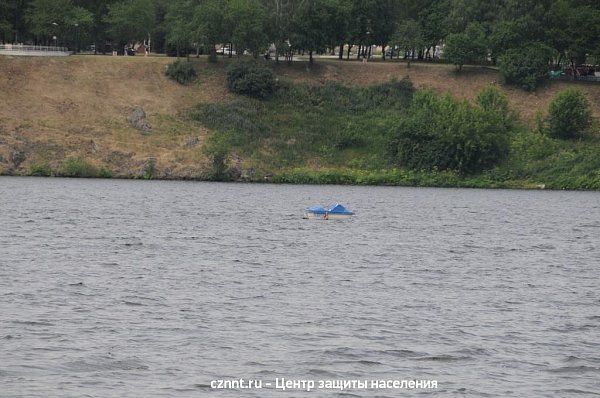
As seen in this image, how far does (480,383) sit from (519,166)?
98783 mm

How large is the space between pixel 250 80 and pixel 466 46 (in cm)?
2832

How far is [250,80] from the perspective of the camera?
142 m

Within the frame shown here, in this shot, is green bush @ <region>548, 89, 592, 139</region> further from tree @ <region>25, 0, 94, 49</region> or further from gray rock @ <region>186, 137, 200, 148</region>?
tree @ <region>25, 0, 94, 49</region>

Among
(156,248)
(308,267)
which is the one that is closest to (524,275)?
(308,267)

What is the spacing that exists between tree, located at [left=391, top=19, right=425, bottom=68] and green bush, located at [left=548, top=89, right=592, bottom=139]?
24480mm

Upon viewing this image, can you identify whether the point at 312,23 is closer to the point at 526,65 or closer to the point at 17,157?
the point at 526,65

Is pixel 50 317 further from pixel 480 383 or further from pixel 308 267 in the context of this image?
pixel 308 267

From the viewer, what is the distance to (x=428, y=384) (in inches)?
1240

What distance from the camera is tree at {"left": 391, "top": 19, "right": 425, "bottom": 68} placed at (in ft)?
504

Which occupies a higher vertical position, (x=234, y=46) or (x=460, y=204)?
(x=234, y=46)

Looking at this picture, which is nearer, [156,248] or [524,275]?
[524,275]

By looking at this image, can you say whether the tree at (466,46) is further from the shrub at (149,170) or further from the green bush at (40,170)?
the green bush at (40,170)

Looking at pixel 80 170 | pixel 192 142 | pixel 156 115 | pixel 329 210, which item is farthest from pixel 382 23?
pixel 329 210

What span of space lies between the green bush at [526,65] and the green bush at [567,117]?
32.9 ft
